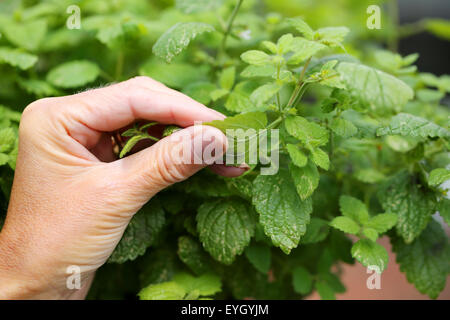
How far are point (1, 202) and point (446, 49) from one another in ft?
6.50

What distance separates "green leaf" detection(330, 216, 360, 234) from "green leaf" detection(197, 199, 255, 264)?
142 mm

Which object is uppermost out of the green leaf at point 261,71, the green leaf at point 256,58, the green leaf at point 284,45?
the green leaf at point 284,45

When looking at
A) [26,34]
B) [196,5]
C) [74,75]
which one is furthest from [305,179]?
[26,34]

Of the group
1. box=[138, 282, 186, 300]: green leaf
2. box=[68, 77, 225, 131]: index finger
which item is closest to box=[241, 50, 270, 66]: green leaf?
box=[68, 77, 225, 131]: index finger

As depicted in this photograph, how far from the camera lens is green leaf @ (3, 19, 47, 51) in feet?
2.76

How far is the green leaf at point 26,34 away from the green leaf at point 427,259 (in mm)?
888

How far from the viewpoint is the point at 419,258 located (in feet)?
2.36

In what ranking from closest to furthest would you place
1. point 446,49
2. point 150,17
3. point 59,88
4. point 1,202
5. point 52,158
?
point 52,158
point 1,202
point 59,88
point 150,17
point 446,49

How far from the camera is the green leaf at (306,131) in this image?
56 centimetres

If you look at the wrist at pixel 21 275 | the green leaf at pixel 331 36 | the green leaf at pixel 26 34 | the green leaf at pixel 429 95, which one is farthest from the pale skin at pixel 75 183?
the green leaf at pixel 429 95

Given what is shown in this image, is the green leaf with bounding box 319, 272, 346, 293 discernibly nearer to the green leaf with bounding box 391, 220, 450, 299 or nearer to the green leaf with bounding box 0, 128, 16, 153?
the green leaf with bounding box 391, 220, 450, 299

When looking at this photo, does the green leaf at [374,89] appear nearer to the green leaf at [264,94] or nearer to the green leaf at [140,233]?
the green leaf at [264,94]
